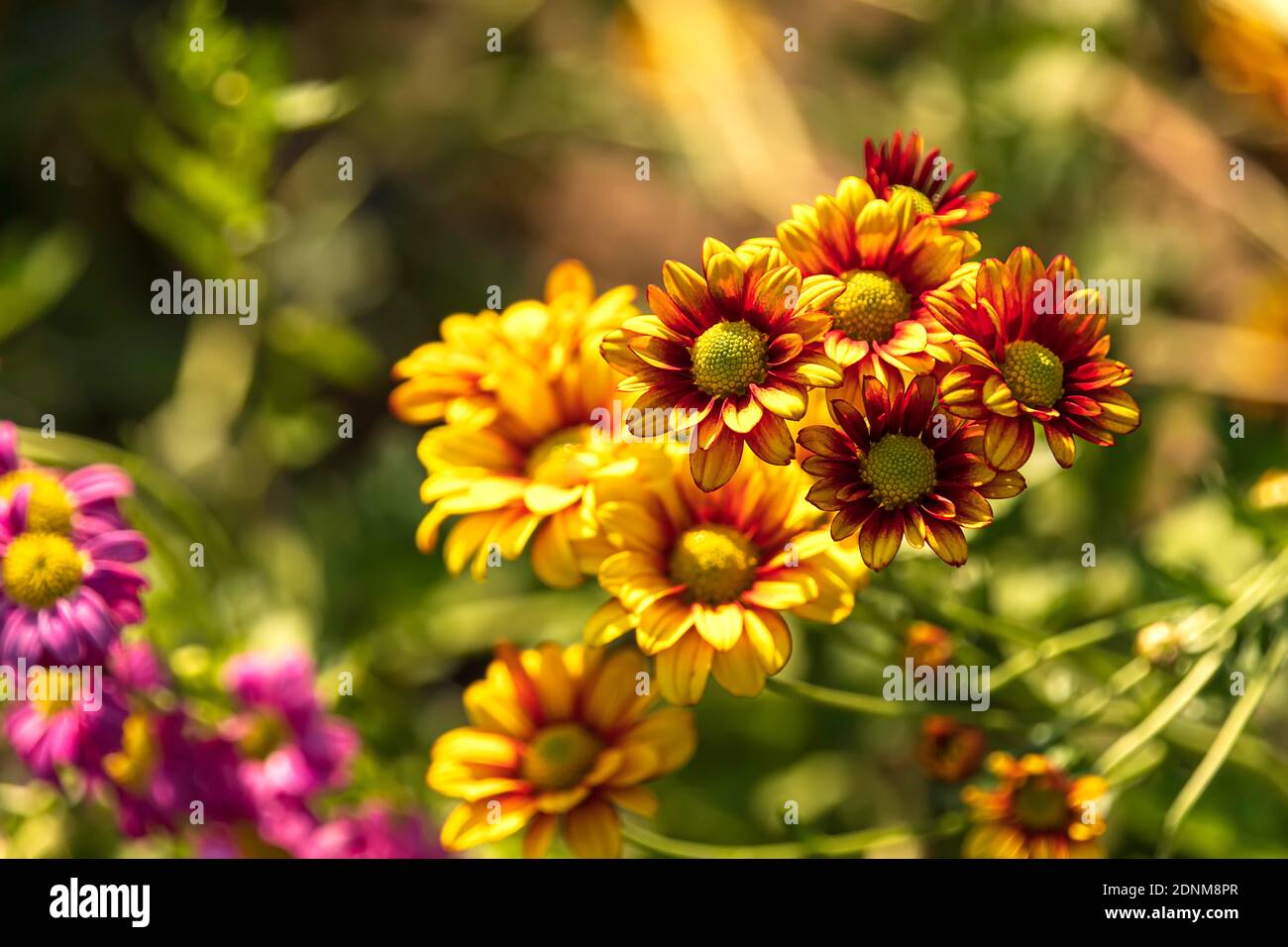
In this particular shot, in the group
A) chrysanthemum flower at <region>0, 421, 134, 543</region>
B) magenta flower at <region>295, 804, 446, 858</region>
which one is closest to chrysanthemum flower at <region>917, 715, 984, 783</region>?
magenta flower at <region>295, 804, 446, 858</region>

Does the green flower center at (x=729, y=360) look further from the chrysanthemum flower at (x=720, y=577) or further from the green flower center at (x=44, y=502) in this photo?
the green flower center at (x=44, y=502)

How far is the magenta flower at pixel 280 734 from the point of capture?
1525 mm

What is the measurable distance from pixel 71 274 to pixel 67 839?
116 centimetres

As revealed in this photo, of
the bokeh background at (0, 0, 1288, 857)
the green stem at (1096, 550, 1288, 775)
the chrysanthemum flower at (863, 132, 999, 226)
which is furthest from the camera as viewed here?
the bokeh background at (0, 0, 1288, 857)

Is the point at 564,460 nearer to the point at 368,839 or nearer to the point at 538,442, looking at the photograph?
the point at 538,442

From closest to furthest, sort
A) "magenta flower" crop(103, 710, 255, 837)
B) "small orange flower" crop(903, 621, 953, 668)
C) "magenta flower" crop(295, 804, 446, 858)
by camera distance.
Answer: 1. "small orange flower" crop(903, 621, 953, 668)
2. "magenta flower" crop(103, 710, 255, 837)
3. "magenta flower" crop(295, 804, 446, 858)

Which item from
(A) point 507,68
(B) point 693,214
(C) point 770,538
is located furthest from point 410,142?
(C) point 770,538

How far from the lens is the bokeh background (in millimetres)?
1763

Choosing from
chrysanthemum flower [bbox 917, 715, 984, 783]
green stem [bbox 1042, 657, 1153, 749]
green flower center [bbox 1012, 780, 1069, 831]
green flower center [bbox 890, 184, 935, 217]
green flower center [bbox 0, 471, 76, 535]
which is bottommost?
green flower center [bbox 1012, 780, 1069, 831]

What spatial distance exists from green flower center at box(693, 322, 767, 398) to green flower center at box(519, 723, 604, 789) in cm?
46

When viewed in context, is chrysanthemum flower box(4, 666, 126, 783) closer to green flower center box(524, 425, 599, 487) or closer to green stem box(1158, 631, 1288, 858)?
green flower center box(524, 425, 599, 487)

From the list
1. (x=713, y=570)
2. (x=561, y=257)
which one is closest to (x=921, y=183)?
(x=713, y=570)

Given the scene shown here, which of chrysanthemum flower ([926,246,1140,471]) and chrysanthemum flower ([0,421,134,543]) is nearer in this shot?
chrysanthemum flower ([926,246,1140,471])

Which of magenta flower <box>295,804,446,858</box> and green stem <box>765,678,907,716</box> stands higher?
green stem <box>765,678,907,716</box>
